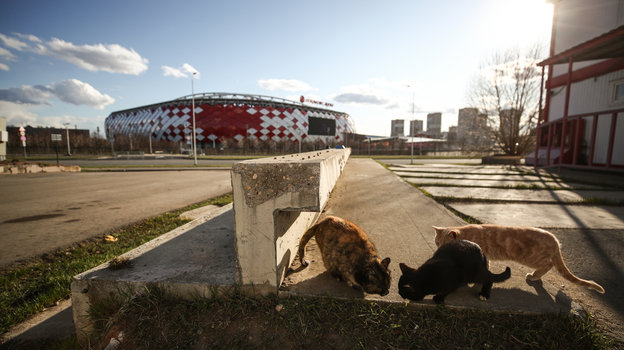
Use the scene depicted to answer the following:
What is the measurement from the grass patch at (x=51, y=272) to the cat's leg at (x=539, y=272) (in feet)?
14.5

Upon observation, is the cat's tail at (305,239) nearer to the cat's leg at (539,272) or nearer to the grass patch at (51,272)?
the cat's leg at (539,272)

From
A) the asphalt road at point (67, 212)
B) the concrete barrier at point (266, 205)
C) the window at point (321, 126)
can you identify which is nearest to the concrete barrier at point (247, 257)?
the concrete barrier at point (266, 205)

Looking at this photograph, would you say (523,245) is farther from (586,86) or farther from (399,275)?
(586,86)

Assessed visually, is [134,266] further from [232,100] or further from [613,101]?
[232,100]

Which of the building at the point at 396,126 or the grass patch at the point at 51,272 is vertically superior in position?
the building at the point at 396,126

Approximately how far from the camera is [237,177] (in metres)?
1.69

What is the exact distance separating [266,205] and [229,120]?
68.2 meters

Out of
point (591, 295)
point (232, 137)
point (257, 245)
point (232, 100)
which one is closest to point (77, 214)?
point (257, 245)

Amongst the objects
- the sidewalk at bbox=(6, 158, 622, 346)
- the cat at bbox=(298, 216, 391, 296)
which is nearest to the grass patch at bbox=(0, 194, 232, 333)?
the sidewalk at bbox=(6, 158, 622, 346)

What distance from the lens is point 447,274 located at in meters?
1.64

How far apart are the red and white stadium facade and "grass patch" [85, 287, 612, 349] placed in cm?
6348

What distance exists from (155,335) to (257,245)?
88 centimetres

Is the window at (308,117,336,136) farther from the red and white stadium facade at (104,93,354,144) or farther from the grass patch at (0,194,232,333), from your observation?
the grass patch at (0,194,232,333)

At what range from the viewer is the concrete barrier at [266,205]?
1.69 meters
